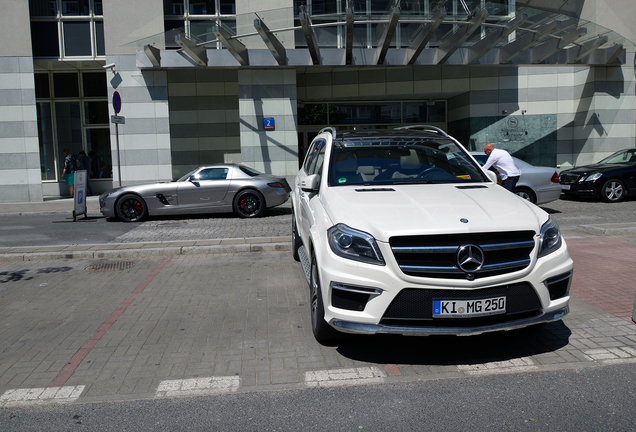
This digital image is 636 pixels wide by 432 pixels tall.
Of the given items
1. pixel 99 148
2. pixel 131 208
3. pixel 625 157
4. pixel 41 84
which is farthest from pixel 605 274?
pixel 41 84

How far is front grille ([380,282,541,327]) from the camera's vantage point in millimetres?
3695

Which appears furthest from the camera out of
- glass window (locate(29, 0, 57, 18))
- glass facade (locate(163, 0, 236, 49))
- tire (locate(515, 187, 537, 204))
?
glass facade (locate(163, 0, 236, 49))

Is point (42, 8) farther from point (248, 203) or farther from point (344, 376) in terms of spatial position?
point (344, 376)

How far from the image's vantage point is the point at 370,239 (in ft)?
12.4

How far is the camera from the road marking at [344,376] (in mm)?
3721

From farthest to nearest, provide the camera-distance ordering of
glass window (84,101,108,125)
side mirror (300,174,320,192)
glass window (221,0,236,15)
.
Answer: glass window (84,101,108,125) < glass window (221,0,236,15) < side mirror (300,174,320,192)

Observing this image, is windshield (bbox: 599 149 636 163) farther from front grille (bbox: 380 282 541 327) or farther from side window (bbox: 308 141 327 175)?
front grille (bbox: 380 282 541 327)

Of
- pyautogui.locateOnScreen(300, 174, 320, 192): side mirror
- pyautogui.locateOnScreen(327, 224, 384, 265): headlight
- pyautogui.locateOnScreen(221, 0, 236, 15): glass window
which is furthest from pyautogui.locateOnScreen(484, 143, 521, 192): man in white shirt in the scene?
pyautogui.locateOnScreen(221, 0, 236, 15): glass window

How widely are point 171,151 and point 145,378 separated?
1624 cm

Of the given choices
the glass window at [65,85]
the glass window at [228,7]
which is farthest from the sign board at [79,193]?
the glass window at [65,85]

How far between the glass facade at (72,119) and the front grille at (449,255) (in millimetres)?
19042

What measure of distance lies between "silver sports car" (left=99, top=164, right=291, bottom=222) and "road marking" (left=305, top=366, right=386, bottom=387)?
903cm

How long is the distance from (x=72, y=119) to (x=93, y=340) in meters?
18.3

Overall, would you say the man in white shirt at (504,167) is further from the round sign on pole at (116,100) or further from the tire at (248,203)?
the round sign on pole at (116,100)
